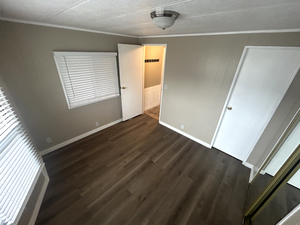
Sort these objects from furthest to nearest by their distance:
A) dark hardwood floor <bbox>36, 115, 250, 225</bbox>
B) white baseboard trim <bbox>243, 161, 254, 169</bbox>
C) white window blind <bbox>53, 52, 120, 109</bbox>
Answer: white baseboard trim <bbox>243, 161, 254, 169</bbox> < white window blind <bbox>53, 52, 120, 109</bbox> < dark hardwood floor <bbox>36, 115, 250, 225</bbox>

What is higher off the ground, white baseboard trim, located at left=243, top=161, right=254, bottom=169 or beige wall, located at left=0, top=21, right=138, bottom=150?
beige wall, located at left=0, top=21, right=138, bottom=150

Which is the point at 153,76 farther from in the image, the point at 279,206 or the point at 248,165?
the point at 279,206

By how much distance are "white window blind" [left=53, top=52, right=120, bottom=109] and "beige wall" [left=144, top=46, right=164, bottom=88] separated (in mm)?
1134

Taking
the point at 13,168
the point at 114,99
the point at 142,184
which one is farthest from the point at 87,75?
the point at 142,184

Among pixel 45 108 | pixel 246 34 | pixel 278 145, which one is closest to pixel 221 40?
pixel 246 34

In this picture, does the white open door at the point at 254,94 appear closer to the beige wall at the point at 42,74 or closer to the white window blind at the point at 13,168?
the beige wall at the point at 42,74

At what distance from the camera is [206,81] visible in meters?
2.28

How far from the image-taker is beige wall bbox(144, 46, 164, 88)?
3.51 meters

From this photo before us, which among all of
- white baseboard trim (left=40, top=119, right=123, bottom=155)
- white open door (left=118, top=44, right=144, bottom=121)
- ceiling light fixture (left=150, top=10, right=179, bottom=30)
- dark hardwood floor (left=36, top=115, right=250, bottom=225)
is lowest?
dark hardwood floor (left=36, top=115, right=250, bottom=225)

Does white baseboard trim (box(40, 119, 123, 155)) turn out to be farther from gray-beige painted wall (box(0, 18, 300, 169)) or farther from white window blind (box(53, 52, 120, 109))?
white window blind (box(53, 52, 120, 109))

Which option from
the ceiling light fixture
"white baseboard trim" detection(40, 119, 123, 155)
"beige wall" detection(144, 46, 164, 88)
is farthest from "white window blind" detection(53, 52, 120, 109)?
the ceiling light fixture

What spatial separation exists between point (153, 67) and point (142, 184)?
3.22 m

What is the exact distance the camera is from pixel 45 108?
2.09m

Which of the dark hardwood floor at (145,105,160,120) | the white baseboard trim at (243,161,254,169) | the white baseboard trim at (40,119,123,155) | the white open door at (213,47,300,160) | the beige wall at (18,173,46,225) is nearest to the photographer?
the beige wall at (18,173,46,225)
